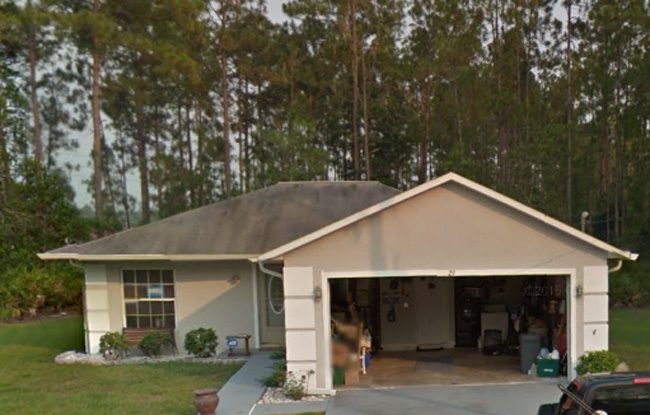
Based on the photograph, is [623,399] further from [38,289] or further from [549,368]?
[38,289]

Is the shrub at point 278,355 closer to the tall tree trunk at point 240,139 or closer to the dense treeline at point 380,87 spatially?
the dense treeline at point 380,87

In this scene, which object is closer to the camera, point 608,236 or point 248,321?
point 248,321

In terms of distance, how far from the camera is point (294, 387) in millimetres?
A: 8602

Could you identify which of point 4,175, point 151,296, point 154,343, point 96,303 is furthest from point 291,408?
point 4,175

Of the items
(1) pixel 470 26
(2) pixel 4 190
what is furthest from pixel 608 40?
(2) pixel 4 190

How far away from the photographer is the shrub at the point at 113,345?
39.1 ft

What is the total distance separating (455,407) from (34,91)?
28.5m

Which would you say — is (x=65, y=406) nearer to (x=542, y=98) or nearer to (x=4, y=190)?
(x=4, y=190)

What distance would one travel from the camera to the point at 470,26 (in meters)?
26.0

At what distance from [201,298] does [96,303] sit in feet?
8.26

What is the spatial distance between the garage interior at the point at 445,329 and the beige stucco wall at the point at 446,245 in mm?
1131

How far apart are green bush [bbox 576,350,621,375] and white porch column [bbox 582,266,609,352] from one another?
155 millimetres

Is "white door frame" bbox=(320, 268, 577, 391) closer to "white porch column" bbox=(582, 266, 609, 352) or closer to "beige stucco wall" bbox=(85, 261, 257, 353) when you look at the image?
"white porch column" bbox=(582, 266, 609, 352)

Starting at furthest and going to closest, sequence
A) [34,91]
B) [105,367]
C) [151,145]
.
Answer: [151,145] < [34,91] < [105,367]
